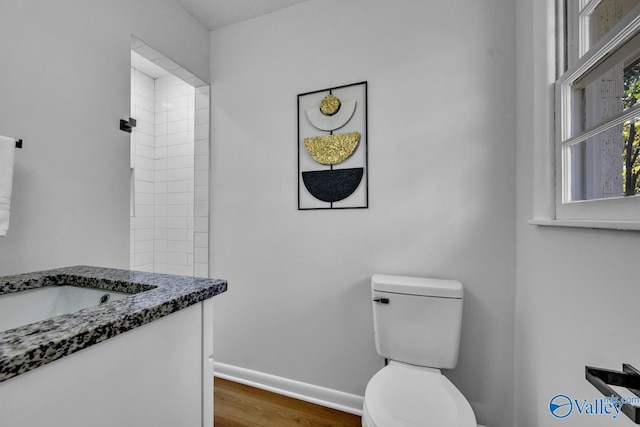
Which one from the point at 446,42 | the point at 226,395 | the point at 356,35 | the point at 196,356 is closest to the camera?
the point at 196,356

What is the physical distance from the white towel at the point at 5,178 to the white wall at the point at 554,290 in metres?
1.76

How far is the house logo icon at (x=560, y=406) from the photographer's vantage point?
0.86 meters

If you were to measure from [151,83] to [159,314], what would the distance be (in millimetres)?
2839

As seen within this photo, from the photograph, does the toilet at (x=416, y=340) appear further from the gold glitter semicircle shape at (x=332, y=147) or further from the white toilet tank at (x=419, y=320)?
the gold glitter semicircle shape at (x=332, y=147)

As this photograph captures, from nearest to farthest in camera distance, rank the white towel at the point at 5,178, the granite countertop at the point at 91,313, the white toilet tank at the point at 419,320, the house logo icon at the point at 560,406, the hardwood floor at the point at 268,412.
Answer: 1. the granite countertop at the point at 91,313
2. the house logo icon at the point at 560,406
3. the white towel at the point at 5,178
4. the white toilet tank at the point at 419,320
5. the hardwood floor at the point at 268,412

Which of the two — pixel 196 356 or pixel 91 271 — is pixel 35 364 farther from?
pixel 91 271

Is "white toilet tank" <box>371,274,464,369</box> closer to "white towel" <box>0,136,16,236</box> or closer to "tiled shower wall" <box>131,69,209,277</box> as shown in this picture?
"white towel" <box>0,136,16,236</box>

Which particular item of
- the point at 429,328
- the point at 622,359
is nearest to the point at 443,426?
the point at 429,328

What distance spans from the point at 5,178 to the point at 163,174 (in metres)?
1.78

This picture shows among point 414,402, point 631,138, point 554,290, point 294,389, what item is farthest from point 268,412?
point 631,138

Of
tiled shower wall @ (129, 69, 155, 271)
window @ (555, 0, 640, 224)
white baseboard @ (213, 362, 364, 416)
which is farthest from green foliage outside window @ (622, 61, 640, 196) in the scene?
tiled shower wall @ (129, 69, 155, 271)

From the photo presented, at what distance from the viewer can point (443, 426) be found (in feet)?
3.30

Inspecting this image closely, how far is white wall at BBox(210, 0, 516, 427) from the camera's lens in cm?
147

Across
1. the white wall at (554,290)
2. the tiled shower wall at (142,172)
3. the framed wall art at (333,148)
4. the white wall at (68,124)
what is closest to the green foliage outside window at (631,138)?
the white wall at (554,290)
